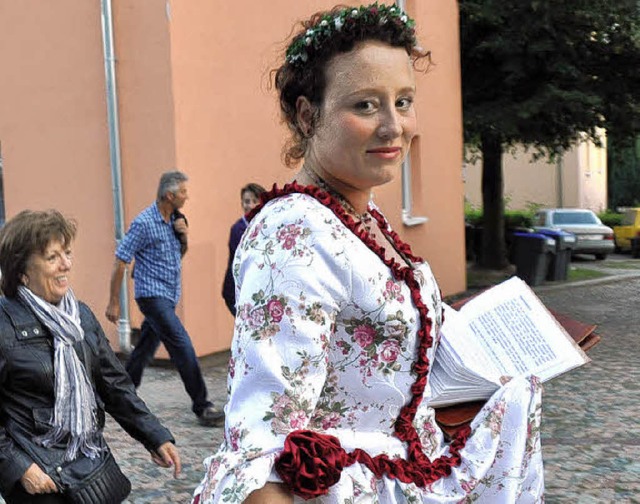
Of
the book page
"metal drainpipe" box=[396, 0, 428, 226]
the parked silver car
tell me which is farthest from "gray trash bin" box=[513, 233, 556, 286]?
the book page

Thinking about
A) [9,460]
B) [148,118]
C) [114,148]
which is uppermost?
[148,118]

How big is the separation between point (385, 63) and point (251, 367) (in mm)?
597

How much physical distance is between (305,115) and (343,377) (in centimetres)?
49

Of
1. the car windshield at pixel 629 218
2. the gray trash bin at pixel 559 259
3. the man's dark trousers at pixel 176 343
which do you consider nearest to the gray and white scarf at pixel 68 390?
the man's dark trousers at pixel 176 343

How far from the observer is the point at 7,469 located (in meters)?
2.78

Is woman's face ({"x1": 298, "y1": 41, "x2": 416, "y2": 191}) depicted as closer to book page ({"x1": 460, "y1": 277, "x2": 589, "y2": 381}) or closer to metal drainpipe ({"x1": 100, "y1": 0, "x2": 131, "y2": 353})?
book page ({"x1": 460, "y1": 277, "x2": 589, "y2": 381})

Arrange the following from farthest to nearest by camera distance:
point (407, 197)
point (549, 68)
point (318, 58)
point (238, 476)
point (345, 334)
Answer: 1. point (407, 197)
2. point (549, 68)
3. point (318, 58)
4. point (345, 334)
5. point (238, 476)

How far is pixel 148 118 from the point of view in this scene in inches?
365

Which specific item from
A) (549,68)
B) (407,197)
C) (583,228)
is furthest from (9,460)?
(583,228)

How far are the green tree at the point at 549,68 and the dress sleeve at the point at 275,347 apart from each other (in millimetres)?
11696

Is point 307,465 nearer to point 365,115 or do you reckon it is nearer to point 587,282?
point 365,115

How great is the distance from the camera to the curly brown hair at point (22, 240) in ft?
9.89

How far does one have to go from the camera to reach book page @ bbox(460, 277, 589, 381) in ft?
6.25

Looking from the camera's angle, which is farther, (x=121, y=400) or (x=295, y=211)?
(x=121, y=400)
